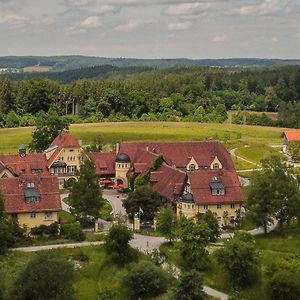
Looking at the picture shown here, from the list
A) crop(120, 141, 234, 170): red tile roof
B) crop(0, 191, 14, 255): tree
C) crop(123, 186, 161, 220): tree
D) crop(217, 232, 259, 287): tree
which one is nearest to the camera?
crop(217, 232, 259, 287): tree

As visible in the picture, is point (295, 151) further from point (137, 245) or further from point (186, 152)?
point (137, 245)

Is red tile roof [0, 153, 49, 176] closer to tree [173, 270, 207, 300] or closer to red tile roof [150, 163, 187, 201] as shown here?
red tile roof [150, 163, 187, 201]

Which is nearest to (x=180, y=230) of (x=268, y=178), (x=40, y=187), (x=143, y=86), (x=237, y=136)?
(x=268, y=178)

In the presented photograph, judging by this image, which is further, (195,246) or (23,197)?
(23,197)

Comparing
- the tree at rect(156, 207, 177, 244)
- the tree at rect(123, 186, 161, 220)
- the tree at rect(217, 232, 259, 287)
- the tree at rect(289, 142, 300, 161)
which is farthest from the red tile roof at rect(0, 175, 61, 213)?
the tree at rect(289, 142, 300, 161)

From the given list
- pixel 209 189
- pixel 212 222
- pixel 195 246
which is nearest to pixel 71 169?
pixel 209 189

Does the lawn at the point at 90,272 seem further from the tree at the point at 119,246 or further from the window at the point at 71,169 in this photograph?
the window at the point at 71,169

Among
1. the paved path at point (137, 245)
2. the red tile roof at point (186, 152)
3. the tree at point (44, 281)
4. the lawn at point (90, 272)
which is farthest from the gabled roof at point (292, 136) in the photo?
the tree at point (44, 281)
